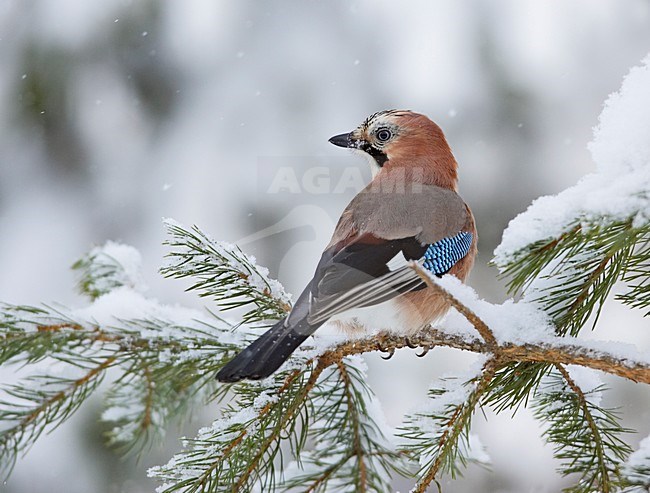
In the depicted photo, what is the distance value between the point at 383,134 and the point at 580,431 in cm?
155

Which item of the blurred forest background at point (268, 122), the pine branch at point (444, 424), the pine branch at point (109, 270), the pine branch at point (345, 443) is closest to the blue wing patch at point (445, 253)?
the pine branch at point (345, 443)

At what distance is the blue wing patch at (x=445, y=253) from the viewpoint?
83.0 inches

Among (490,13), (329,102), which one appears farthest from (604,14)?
(329,102)

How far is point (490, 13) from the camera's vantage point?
535cm

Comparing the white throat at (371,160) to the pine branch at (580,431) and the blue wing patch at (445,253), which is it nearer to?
the blue wing patch at (445,253)

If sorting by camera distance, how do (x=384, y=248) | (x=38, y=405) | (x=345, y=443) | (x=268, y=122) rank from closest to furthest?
(x=38, y=405), (x=345, y=443), (x=384, y=248), (x=268, y=122)

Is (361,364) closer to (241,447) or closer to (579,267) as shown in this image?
(241,447)

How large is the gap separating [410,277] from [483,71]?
11.2 feet

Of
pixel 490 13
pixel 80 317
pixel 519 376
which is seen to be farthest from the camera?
pixel 490 13

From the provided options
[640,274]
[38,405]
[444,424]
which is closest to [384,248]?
[444,424]

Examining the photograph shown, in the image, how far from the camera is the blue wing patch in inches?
83.0

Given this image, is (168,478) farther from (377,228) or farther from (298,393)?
(377,228)

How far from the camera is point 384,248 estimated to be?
2.03 m

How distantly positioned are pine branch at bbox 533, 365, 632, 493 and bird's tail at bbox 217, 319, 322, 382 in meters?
0.51
